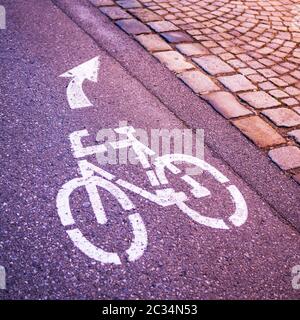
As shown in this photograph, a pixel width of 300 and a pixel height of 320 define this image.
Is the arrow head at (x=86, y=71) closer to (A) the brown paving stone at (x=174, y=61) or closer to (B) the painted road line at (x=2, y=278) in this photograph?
(A) the brown paving stone at (x=174, y=61)

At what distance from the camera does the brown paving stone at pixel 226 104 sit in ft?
13.0

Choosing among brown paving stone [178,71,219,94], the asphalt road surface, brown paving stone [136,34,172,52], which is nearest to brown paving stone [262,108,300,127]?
the asphalt road surface

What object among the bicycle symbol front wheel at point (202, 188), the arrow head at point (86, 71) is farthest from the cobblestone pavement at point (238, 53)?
the arrow head at point (86, 71)

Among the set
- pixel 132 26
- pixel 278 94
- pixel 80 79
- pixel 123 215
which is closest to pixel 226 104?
pixel 278 94

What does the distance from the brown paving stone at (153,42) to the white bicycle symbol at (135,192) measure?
1907 mm

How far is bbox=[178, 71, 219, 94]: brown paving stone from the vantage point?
4293 mm

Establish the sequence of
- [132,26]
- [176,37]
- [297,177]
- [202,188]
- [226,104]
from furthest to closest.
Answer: [132,26] < [176,37] < [226,104] < [297,177] < [202,188]

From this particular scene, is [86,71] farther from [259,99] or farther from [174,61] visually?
[259,99]

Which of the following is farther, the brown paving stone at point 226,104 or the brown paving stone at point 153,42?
the brown paving stone at point 153,42

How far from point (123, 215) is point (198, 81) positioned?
7.40 feet

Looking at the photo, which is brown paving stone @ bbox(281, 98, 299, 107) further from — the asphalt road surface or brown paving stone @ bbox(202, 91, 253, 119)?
the asphalt road surface

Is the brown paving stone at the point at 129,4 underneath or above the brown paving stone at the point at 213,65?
above

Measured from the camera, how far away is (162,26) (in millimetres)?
5418

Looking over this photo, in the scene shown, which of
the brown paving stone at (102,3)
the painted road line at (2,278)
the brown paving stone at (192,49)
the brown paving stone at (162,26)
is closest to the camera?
the painted road line at (2,278)
